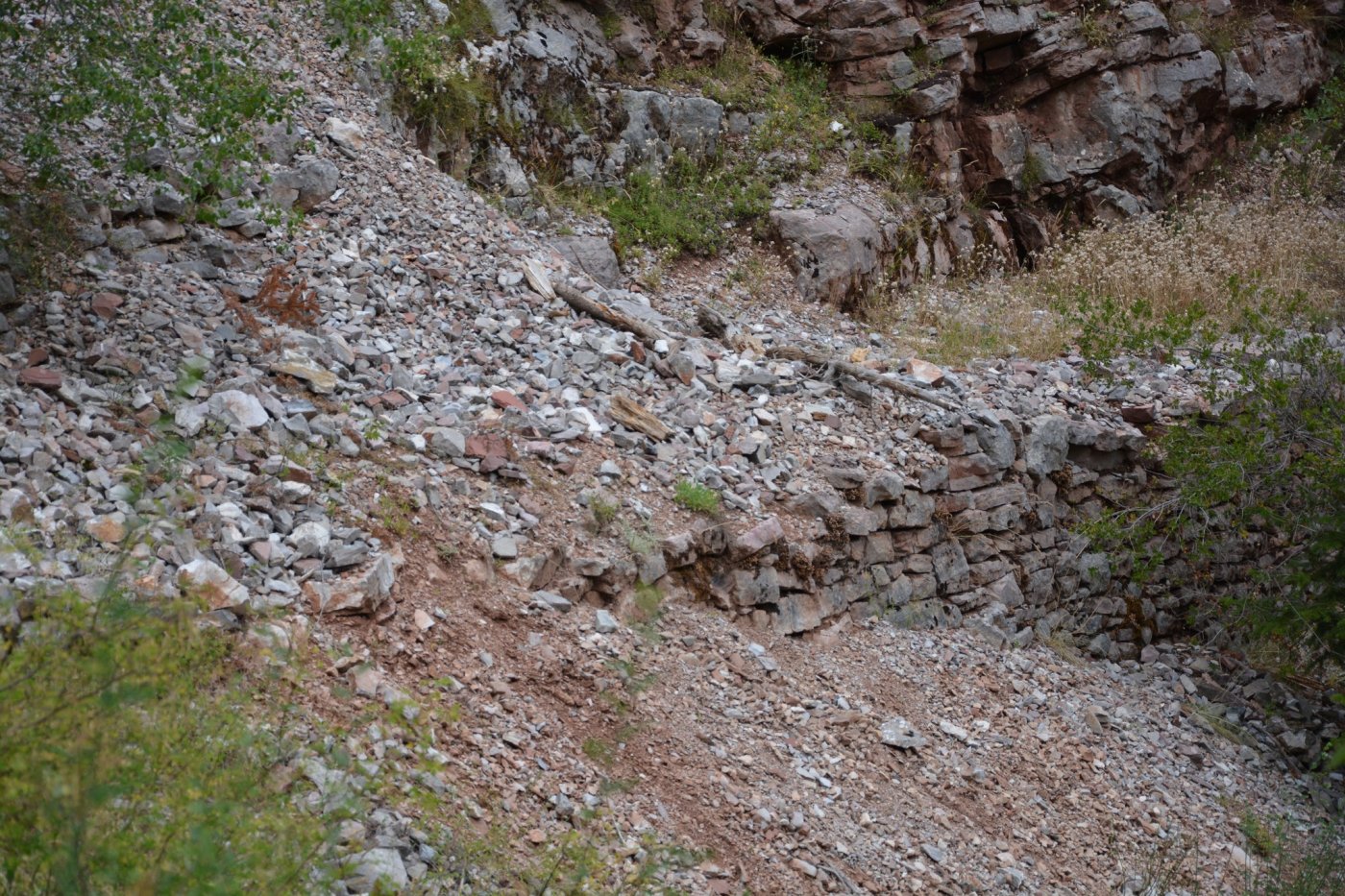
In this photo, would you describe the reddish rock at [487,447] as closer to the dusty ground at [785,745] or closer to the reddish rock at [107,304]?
the dusty ground at [785,745]

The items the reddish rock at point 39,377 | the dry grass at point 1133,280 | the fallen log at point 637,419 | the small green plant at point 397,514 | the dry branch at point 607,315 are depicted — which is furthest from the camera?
the dry grass at point 1133,280

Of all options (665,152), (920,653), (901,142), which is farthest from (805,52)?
(920,653)

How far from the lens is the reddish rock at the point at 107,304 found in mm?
4645

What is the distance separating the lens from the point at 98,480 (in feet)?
12.4

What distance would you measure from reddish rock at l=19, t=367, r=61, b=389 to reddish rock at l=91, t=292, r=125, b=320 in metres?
0.51

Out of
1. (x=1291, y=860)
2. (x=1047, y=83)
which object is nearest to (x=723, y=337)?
(x=1291, y=860)

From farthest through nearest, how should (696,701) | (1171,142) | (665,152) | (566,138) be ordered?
(1171,142), (665,152), (566,138), (696,701)

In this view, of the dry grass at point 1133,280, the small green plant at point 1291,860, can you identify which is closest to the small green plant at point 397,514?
the small green plant at point 1291,860

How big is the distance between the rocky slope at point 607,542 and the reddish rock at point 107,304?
2cm

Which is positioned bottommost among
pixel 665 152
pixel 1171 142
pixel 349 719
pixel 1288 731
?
pixel 1288 731

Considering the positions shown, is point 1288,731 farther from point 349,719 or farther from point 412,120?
point 412,120

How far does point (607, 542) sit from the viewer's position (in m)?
4.99

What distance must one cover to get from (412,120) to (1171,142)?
8.70 m

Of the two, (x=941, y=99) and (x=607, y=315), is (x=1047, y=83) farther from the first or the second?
(x=607, y=315)
